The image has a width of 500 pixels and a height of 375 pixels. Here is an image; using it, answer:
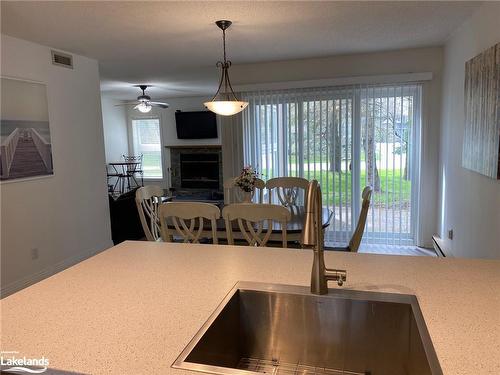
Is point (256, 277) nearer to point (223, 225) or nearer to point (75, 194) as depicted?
point (223, 225)

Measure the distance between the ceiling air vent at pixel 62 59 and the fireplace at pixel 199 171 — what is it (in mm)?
5232

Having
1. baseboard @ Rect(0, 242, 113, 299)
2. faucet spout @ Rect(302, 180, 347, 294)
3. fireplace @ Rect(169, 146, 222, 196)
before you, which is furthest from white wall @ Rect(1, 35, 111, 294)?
fireplace @ Rect(169, 146, 222, 196)

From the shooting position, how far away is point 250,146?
5293 mm

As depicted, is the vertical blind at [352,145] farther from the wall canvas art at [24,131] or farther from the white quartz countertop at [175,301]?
the white quartz countertop at [175,301]

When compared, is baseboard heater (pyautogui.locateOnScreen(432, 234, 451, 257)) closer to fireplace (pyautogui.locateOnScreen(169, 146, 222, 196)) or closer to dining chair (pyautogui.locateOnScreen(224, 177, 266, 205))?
dining chair (pyautogui.locateOnScreen(224, 177, 266, 205))

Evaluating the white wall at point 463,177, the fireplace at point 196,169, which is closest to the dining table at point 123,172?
the fireplace at point 196,169

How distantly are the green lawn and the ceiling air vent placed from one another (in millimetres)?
3212

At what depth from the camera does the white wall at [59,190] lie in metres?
3.52

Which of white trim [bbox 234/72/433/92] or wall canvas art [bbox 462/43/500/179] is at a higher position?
white trim [bbox 234/72/433/92]

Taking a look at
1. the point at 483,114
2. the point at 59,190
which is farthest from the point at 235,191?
the point at 483,114

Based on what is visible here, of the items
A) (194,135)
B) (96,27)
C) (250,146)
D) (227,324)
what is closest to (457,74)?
(250,146)

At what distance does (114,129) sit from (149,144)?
943 millimetres

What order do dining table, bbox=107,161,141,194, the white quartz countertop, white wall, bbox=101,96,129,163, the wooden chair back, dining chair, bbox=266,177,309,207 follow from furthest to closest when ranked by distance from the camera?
dining table, bbox=107,161,141,194 → white wall, bbox=101,96,129,163 → dining chair, bbox=266,177,309,207 → the wooden chair back → the white quartz countertop

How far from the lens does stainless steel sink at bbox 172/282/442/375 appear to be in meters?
1.10
